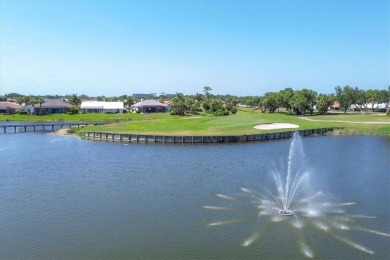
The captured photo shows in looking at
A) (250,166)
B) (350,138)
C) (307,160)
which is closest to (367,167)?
(307,160)

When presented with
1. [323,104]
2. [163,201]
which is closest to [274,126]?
[163,201]

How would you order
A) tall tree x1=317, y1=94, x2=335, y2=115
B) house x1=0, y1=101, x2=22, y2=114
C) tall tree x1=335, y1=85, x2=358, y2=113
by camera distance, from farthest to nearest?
house x1=0, y1=101, x2=22, y2=114, tall tree x1=335, y1=85, x2=358, y2=113, tall tree x1=317, y1=94, x2=335, y2=115

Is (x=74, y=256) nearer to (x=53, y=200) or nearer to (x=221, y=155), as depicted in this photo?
(x=53, y=200)

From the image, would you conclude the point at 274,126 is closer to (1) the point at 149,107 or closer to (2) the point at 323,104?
(2) the point at 323,104

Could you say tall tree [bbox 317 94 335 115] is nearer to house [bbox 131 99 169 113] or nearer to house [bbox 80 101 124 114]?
house [bbox 131 99 169 113]

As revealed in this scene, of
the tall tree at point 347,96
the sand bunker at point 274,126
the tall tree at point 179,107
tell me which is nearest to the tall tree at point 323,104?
the tall tree at point 347,96

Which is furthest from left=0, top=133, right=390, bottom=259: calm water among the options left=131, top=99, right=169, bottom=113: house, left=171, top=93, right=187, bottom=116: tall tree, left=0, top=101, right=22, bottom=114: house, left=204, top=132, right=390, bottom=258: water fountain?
left=0, top=101, right=22, bottom=114: house

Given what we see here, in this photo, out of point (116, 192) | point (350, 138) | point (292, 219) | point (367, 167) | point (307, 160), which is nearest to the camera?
point (292, 219)
